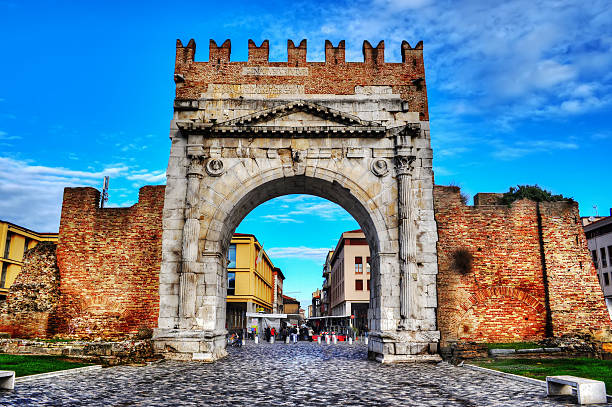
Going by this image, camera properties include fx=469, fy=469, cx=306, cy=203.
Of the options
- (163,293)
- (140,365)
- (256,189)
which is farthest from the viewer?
(256,189)

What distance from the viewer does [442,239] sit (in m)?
15.8

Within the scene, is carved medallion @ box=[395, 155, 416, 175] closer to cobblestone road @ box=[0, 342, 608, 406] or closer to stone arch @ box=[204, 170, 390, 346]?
stone arch @ box=[204, 170, 390, 346]

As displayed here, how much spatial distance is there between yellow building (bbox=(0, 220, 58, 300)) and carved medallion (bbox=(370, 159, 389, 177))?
3159 cm

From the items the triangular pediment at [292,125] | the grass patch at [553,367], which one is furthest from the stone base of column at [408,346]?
the triangular pediment at [292,125]

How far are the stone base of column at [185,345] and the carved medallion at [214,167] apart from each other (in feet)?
16.8

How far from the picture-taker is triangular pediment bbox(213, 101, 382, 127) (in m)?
15.8

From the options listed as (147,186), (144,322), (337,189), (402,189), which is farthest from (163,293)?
(402,189)

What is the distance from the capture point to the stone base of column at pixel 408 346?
Answer: 45.6ft

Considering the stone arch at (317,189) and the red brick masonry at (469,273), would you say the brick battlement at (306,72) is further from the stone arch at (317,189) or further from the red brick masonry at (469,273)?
the red brick masonry at (469,273)

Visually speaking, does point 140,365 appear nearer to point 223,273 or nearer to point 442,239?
point 223,273

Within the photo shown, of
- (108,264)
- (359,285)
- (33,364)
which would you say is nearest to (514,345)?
(33,364)

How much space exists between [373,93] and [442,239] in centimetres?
564

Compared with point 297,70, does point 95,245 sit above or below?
below

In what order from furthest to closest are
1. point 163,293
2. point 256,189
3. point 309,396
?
1. point 256,189
2. point 163,293
3. point 309,396
